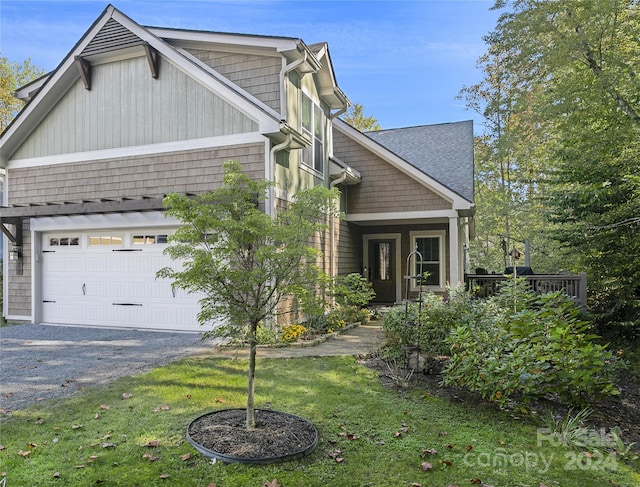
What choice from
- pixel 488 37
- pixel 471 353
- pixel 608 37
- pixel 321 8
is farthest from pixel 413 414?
pixel 488 37

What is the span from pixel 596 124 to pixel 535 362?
7854 millimetres

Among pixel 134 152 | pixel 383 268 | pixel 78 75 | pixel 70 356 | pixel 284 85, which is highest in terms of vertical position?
pixel 78 75

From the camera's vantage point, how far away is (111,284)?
31.2 feet

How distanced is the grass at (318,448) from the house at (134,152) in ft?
14.0

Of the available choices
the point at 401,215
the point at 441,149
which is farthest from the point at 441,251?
the point at 441,149

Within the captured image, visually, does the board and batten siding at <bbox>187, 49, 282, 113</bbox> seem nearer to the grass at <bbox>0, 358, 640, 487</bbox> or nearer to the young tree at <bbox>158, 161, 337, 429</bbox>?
the young tree at <bbox>158, 161, 337, 429</bbox>

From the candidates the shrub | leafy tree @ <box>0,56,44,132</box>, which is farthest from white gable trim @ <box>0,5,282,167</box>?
leafy tree @ <box>0,56,44,132</box>

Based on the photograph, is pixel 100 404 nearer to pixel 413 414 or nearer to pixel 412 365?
pixel 413 414

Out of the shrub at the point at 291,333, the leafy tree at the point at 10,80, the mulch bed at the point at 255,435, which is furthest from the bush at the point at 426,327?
the leafy tree at the point at 10,80

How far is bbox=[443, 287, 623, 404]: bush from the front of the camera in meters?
4.47

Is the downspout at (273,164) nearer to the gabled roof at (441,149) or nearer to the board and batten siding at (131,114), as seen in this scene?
the board and batten siding at (131,114)

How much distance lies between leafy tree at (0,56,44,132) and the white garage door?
15086mm

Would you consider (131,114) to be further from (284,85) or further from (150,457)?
(150,457)

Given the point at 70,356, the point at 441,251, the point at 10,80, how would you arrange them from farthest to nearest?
the point at 10,80, the point at 441,251, the point at 70,356
